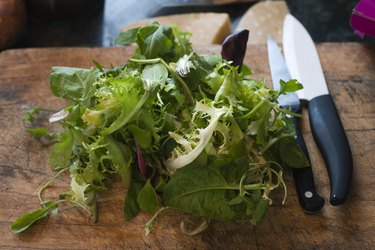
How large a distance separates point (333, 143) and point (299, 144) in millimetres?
61

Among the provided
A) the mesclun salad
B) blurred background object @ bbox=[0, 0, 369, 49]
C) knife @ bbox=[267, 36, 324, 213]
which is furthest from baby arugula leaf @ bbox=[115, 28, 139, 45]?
blurred background object @ bbox=[0, 0, 369, 49]

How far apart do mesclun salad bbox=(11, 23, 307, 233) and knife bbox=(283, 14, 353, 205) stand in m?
0.07

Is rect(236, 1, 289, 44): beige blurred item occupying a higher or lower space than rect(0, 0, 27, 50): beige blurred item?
Answer: higher

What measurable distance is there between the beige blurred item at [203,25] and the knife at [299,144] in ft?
0.60

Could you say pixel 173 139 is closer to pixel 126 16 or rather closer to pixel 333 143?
pixel 333 143

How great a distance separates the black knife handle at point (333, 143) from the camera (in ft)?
2.65

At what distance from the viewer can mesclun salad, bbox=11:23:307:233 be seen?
2.45 ft

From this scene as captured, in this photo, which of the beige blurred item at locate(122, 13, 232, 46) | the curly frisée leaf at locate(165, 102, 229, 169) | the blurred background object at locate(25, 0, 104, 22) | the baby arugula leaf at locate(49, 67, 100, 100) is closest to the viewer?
the curly frisée leaf at locate(165, 102, 229, 169)

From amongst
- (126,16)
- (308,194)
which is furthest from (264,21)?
(308,194)

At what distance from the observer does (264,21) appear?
4.25 feet

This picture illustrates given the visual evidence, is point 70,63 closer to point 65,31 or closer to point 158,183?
point 65,31

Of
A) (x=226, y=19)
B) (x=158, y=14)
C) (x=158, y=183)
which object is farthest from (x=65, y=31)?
(x=158, y=183)

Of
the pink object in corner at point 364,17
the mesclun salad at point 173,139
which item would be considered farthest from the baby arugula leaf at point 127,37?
the pink object in corner at point 364,17

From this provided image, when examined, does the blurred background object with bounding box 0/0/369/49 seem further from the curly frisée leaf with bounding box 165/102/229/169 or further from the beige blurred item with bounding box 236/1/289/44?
the curly frisée leaf with bounding box 165/102/229/169
